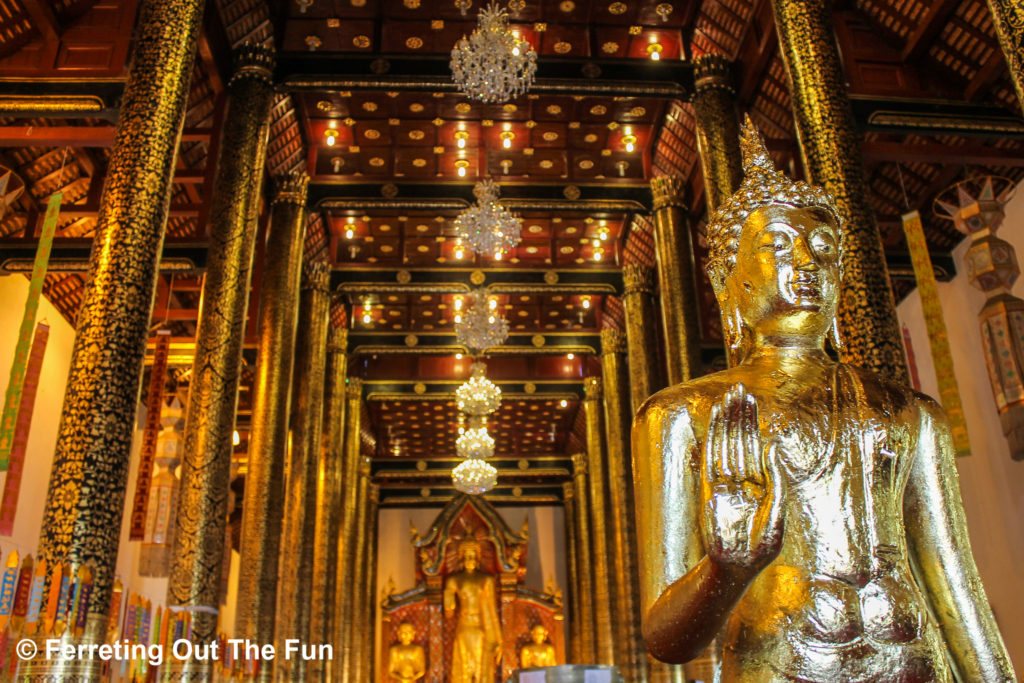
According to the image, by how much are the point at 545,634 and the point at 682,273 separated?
42.5ft

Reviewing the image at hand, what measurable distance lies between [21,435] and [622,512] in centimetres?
911

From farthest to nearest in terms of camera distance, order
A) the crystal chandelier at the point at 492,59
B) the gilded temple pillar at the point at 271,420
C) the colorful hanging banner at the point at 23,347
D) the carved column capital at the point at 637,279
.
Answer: the carved column capital at the point at 637,279 < the gilded temple pillar at the point at 271,420 < the crystal chandelier at the point at 492,59 < the colorful hanging banner at the point at 23,347

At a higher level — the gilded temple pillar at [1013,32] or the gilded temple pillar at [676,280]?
the gilded temple pillar at [676,280]

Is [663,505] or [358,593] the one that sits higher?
[358,593]

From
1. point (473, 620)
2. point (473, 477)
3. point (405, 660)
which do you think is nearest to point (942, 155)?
point (473, 477)

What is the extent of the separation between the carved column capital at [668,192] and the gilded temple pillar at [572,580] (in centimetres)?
1141

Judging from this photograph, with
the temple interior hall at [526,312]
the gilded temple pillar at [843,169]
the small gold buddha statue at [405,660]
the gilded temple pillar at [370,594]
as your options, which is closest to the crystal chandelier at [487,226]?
the temple interior hall at [526,312]

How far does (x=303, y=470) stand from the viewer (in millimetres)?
11414

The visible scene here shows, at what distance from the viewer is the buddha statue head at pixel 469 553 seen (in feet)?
65.8

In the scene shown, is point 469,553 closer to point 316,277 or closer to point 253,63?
point 316,277

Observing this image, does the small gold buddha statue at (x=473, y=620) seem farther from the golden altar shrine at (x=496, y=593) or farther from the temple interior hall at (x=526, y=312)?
the golden altar shrine at (x=496, y=593)

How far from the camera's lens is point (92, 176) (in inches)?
407

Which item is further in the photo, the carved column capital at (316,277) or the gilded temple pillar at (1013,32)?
the carved column capital at (316,277)

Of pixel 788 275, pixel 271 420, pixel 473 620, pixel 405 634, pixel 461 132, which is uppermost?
pixel 461 132
